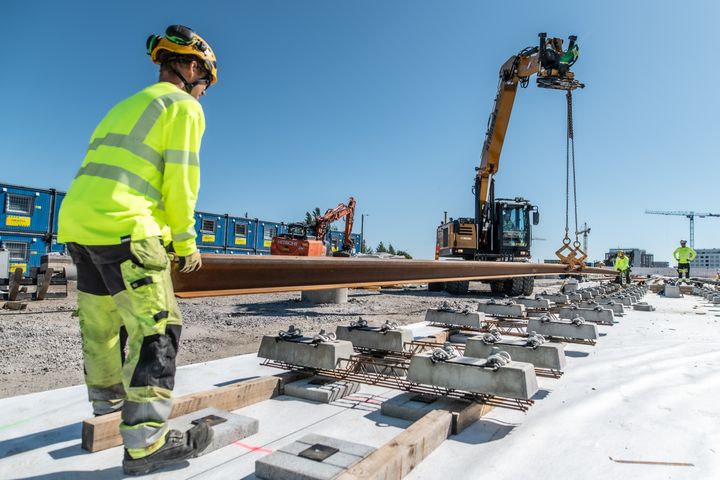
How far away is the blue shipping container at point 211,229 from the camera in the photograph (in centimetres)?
2406

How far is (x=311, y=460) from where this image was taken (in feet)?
5.25

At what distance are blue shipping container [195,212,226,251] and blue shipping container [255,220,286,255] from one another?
2.72m

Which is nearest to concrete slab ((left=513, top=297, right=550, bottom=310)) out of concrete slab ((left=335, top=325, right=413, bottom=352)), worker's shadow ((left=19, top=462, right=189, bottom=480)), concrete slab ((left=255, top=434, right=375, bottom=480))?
concrete slab ((left=335, top=325, right=413, bottom=352))

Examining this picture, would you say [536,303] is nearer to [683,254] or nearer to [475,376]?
[475,376]

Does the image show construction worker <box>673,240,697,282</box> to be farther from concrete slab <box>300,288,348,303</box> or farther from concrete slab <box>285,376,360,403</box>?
concrete slab <box>285,376,360,403</box>

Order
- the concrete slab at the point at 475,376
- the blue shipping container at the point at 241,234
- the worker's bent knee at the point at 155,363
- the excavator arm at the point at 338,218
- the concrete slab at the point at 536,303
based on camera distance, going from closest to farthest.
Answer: the worker's bent knee at the point at 155,363
the concrete slab at the point at 475,376
the concrete slab at the point at 536,303
the excavator arm at the point at 338,218
the blue shipping container at the point at 241,234

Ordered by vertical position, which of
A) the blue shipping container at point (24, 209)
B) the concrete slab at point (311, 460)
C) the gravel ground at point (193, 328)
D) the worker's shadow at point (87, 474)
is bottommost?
the gravel ground at point (193, 328)

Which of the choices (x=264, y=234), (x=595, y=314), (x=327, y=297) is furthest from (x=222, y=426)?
(x=264, y=234)

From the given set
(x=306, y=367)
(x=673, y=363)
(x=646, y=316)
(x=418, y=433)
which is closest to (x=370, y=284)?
(x=306, y=367)

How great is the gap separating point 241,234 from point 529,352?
24.7 m

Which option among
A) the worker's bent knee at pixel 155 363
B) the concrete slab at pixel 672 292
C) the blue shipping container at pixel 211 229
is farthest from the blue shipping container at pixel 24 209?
the concrete slab at pixel 672 292

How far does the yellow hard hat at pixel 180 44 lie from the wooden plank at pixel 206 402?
1513mm

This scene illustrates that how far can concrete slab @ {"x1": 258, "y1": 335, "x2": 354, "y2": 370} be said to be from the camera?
285cm

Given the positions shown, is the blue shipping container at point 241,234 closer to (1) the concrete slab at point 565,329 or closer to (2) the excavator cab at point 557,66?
(2) the excavator cab at point 557,66
